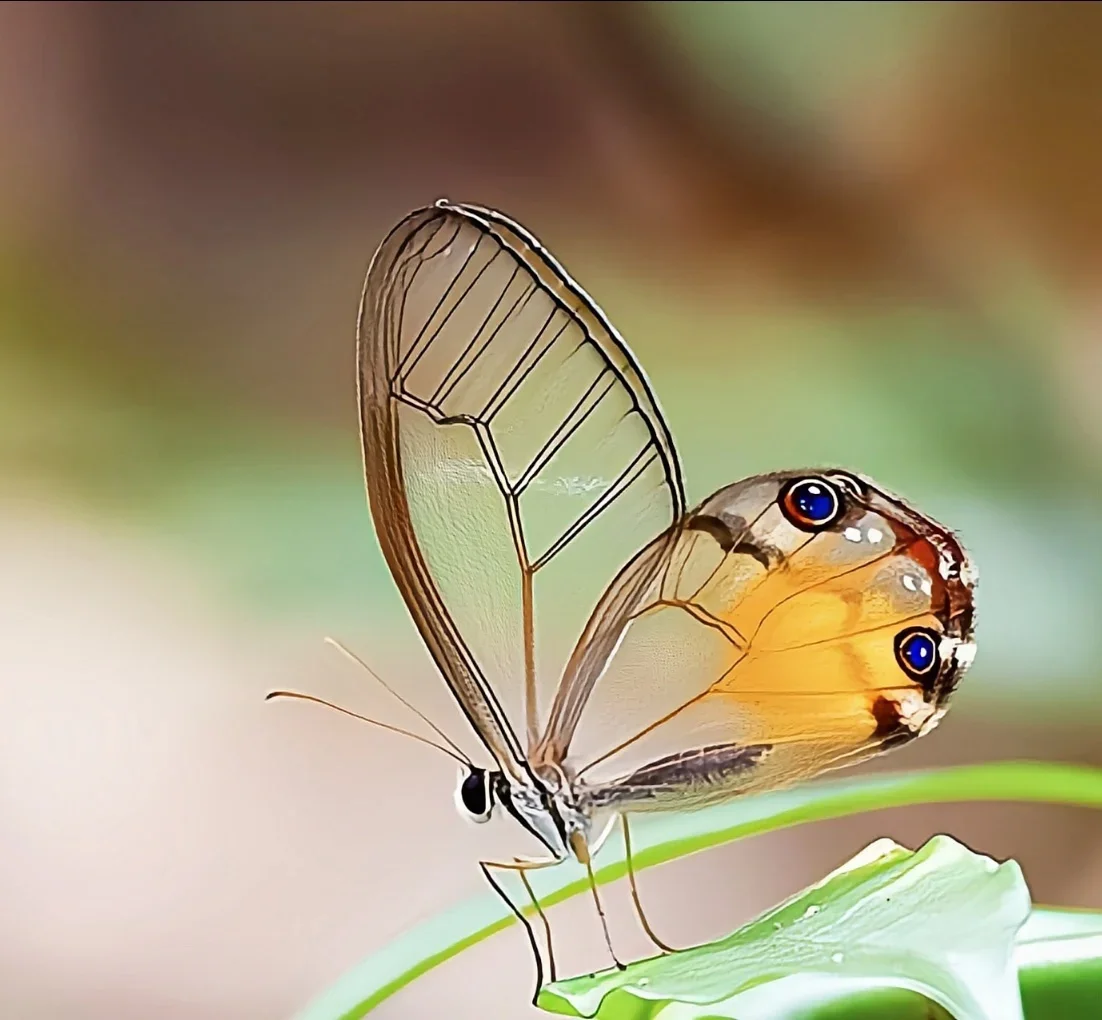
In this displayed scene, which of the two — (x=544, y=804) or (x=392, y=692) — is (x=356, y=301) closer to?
(x=392, y=692)

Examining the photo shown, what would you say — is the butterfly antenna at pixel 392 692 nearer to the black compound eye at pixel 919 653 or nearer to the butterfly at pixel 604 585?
the butterfly at pixel 604 585

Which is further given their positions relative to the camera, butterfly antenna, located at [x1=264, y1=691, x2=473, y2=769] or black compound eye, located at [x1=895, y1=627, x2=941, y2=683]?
butterfly antenna, located at [x1=264, y1=691, x2=473, y2=769]

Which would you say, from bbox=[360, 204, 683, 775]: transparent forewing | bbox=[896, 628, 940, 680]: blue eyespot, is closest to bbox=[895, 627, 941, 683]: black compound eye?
bbox=[896, 628, 940, 680]: blue eyespot

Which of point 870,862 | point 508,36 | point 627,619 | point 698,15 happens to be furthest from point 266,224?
point 870,862

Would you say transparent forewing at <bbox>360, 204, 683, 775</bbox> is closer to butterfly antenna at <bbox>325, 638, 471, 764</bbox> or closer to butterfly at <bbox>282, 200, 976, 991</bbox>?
butterfly at <bbox>282, 200, 976, 991</bbox>

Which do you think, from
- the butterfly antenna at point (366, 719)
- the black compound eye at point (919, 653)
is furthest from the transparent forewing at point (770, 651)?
the butterfly antenna at point (366, 719)

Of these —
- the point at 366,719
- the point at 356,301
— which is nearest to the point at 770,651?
the point at 366,719

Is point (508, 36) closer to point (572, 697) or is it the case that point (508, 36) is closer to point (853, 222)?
point (853, 222)
